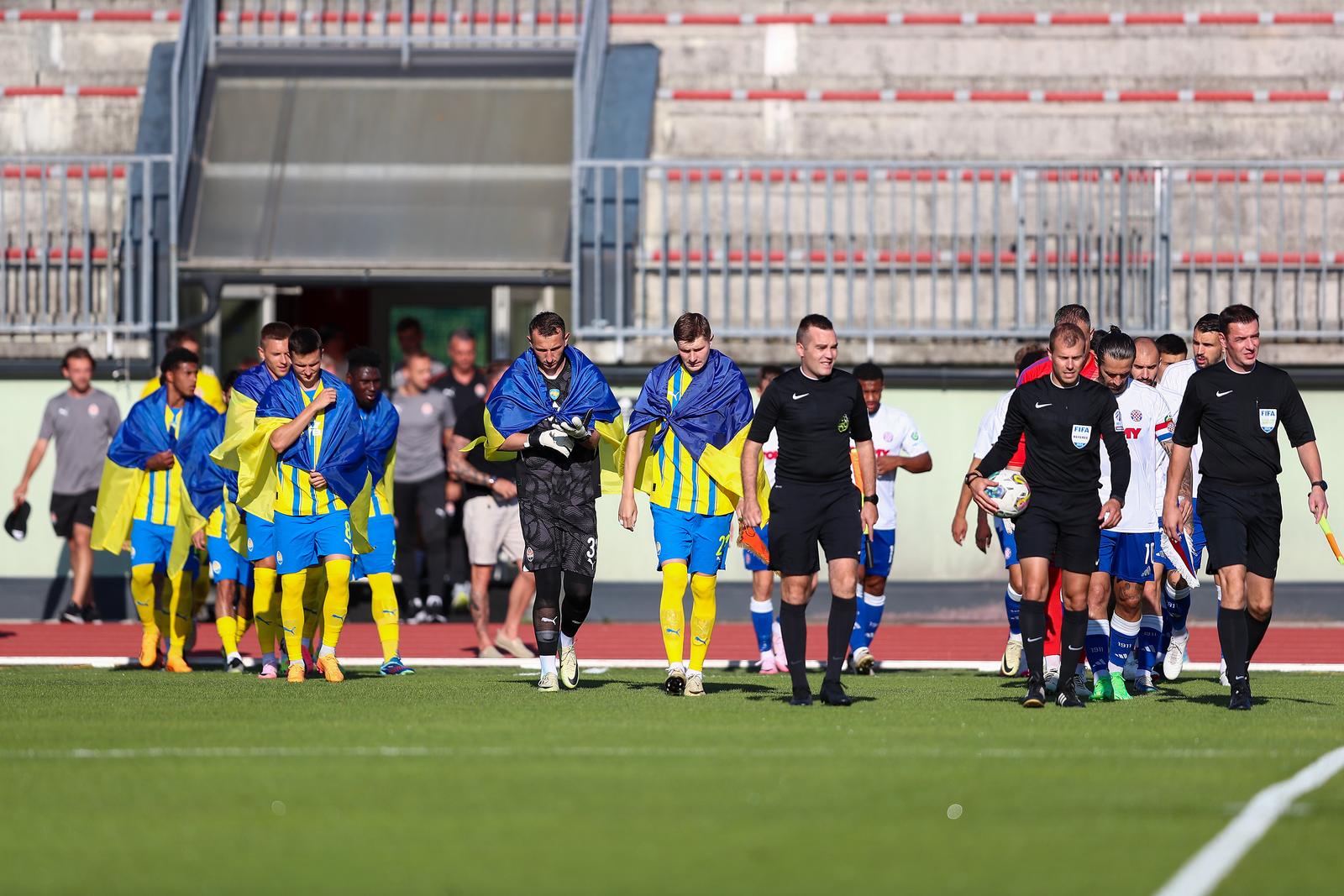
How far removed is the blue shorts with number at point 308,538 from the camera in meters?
12.4

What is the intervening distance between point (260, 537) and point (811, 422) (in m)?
3.77

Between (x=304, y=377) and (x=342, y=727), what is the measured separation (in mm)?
3312

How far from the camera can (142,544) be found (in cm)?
1392

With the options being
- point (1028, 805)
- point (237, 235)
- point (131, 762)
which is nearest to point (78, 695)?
point (131, 762)

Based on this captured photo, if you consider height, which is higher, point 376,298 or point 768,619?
point 376,298

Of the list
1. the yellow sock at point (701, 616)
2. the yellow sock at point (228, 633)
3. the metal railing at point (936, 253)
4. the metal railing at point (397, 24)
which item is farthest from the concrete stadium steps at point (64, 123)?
the yellow sock at point (701, 616)

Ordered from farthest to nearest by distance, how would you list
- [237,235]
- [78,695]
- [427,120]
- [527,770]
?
[427,120] → [237,235] → [78,695] → [527,770]

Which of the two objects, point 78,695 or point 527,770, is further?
point 78,695

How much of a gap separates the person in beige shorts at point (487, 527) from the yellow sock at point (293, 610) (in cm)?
249

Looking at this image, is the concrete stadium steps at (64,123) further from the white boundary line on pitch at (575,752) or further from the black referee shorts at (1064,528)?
the white boundary line on pitch at (575,752)

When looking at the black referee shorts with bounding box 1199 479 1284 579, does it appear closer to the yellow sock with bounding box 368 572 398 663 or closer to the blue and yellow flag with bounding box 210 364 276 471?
the yellow sock with bounding box 368 572 398 663

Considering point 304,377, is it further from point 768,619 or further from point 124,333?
point 124,333

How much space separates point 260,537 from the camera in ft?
41.8

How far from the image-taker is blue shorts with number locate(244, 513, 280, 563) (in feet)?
41.7
